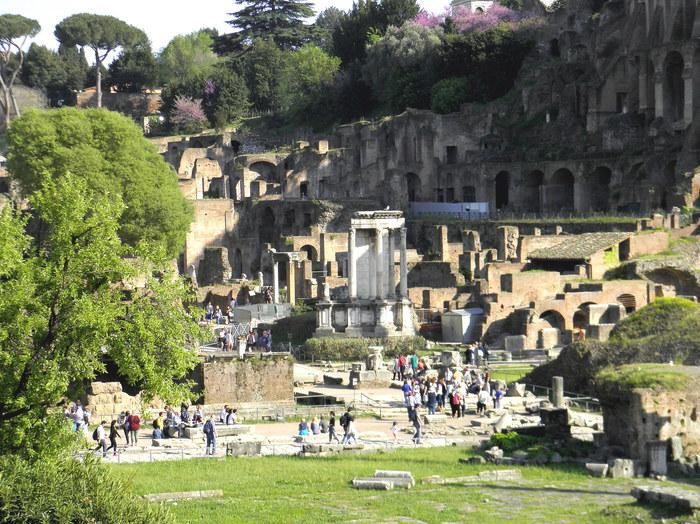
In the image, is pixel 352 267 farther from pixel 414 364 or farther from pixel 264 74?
pixel 264 74

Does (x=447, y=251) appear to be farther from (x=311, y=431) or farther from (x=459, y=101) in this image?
(x=311, y=431)

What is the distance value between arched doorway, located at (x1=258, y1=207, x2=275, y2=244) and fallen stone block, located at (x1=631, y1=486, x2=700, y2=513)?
60.4 meters

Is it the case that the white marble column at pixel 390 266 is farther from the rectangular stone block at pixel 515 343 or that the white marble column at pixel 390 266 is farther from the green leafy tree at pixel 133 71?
the green leafy tree at pixel 133 71

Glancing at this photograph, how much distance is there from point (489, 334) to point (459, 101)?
36.9 metres

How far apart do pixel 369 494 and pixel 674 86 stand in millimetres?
52196

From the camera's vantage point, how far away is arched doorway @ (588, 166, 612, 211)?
75688 millimetres

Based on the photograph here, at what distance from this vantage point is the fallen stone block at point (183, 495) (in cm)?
2724

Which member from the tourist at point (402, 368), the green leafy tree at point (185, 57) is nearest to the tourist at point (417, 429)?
the tourist at point (402, 368)

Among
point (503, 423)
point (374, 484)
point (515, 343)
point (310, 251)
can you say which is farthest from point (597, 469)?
point (310, 251)

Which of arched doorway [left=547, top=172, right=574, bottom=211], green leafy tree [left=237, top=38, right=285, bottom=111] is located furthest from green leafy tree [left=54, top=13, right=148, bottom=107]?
arched doorway [left=547, top=172, right=574, bottom=211]

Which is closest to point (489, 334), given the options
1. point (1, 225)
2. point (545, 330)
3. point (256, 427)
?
point (545, 330)

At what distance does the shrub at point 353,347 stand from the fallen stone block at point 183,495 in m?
23.6

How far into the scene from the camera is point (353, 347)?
51.8m

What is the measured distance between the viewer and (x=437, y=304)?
57469 mm
